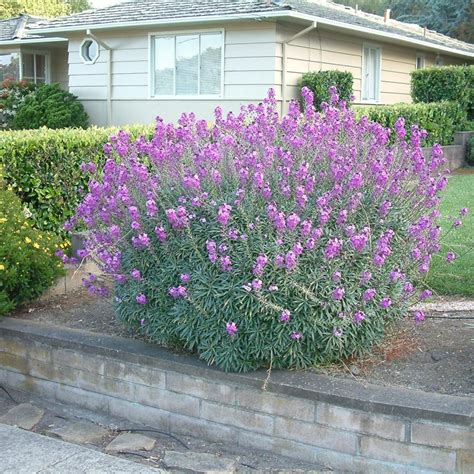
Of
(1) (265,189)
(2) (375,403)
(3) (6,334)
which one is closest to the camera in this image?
(2) (375,403)

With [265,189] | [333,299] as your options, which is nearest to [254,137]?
[265,189]

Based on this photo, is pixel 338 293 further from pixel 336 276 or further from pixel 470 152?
pixel 470 152

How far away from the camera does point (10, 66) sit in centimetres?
2197

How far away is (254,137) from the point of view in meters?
4.70

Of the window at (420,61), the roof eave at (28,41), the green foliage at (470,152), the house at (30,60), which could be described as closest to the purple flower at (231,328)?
the green foliage at (470,152)

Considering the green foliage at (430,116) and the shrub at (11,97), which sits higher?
the shrub at (11,97)

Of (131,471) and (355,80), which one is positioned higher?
(355,80)

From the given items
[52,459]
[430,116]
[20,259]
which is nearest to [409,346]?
[52,459]

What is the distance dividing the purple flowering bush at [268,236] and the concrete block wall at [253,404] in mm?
184

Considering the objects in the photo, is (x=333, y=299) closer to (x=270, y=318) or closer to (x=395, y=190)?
(x=270, y=318)

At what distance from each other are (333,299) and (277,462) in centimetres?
94

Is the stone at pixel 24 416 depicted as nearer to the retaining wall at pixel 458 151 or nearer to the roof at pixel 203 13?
the roof at pixel 203 13

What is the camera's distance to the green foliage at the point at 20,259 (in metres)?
5.18

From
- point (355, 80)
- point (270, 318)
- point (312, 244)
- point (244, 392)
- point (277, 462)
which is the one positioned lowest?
point (277, 462)
